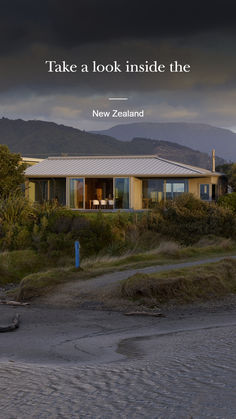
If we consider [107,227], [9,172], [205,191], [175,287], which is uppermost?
[9,172]

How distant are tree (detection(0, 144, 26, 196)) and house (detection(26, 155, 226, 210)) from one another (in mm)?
2415

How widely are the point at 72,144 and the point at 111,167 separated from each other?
92.4 meters

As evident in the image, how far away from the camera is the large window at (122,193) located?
116 ft

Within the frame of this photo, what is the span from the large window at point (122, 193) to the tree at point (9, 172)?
18.7ft

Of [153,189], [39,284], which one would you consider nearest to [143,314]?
[39,284]

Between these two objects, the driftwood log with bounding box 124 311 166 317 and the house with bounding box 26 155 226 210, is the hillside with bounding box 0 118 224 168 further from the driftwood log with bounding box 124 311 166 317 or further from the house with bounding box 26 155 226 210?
the driftwood log with bounding box 124 311 166 317

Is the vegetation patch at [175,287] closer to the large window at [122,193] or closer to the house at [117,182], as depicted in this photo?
the house at [117,182]

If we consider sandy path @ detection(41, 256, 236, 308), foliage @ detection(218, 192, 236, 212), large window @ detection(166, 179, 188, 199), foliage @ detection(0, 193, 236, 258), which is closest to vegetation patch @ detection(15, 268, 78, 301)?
sandy path @ detection(41, 256, 236, 308)

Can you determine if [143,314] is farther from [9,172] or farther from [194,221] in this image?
[9,172]

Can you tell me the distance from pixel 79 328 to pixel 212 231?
15.3 m

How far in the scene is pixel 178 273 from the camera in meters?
14.1

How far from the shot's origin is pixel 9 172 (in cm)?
3322

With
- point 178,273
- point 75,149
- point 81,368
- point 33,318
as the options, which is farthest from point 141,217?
point 75,149

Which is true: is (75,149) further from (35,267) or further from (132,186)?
(35,267)
